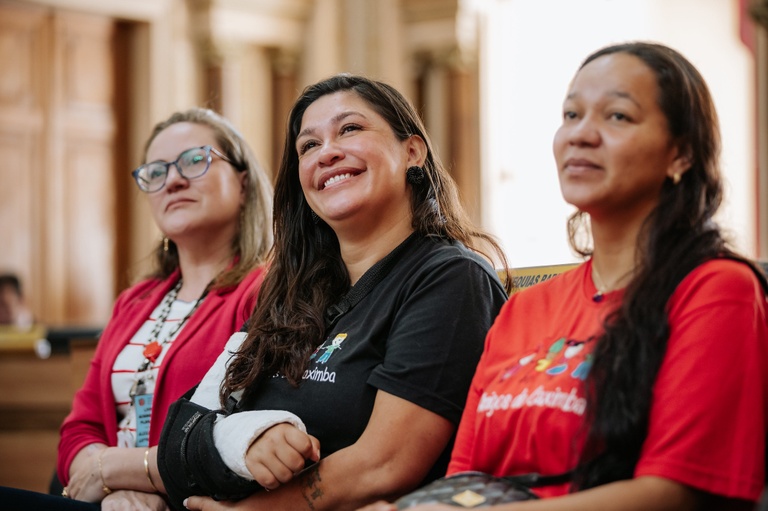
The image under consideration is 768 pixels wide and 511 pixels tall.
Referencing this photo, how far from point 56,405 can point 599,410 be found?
2931 mm

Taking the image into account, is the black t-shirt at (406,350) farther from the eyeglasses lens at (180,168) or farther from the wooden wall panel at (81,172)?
the wooden wall panel at (81,172)

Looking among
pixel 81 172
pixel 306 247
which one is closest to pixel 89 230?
pixel 81 172

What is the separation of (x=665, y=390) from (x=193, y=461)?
2.86 feet

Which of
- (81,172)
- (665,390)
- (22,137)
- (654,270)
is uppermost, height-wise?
(22,137)

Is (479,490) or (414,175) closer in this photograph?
(479,490)

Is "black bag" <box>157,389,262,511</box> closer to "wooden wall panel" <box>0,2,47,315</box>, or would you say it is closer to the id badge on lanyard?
the id badge on lanyard

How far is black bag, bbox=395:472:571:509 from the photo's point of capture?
1.29 meters

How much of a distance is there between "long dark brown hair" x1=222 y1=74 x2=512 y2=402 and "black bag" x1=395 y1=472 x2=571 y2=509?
491mm

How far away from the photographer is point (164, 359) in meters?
2.20

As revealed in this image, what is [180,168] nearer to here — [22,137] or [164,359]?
[164,359]

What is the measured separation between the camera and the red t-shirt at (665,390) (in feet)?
3.87

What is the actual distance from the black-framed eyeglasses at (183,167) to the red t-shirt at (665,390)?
1.14 metres

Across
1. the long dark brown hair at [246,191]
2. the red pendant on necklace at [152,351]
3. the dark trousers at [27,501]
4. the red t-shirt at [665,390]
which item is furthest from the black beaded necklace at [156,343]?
the red t-shirt at [665,390]

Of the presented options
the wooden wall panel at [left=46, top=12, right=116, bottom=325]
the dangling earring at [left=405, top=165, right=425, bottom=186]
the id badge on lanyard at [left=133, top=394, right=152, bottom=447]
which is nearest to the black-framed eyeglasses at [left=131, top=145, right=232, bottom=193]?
the id badge on lanyard at [left=133, top=394, right=152, bottom=447]
